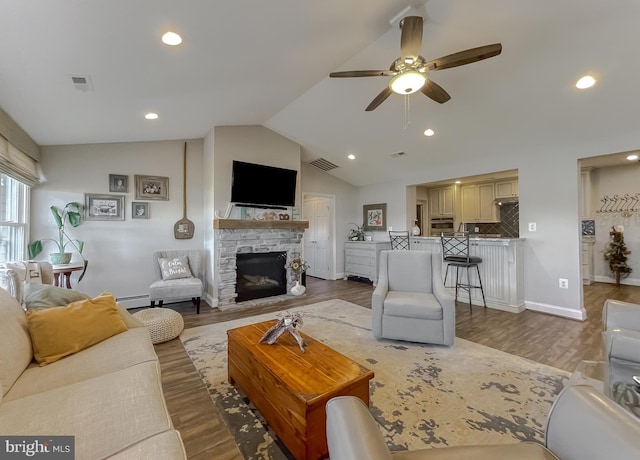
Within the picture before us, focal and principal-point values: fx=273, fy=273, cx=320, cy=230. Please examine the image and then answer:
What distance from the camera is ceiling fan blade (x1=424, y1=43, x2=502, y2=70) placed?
6.17 feet

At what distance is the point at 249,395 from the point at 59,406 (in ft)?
3.29

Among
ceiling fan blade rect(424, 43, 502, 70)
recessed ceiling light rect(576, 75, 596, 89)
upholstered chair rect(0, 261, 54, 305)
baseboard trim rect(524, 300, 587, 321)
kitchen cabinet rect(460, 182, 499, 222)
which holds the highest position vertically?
recessed ceiling light rect(576, 75, 596, 89)

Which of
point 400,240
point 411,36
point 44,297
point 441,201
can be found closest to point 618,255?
point 441,201

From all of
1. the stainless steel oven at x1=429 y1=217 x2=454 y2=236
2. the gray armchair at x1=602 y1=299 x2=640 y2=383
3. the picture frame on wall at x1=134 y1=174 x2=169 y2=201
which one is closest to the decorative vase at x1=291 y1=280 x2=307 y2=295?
the picture frame on wall at x1=134 y1=174 x2=169 y2=201

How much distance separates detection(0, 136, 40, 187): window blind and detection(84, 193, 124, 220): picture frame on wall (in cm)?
56

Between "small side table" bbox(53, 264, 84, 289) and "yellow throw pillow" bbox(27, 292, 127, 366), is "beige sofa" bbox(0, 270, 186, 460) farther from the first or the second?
"small side table" bbox(53, 264, 84, 289)

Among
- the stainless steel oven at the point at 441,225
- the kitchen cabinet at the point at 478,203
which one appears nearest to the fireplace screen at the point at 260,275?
the stainless steel oven at the point at 441,225

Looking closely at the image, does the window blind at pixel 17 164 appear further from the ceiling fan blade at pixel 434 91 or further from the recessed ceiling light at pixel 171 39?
the ceiling fan blade at pixel 434 91

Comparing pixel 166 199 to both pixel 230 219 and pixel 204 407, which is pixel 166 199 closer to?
pixel 230 219

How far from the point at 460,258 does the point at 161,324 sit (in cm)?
400

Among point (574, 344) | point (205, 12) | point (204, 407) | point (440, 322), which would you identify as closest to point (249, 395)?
point (204, 407)

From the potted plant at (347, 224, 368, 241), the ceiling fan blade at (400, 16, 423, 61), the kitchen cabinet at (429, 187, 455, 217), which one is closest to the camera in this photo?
the ceiling fan blade at (400, 16, 423, 61)

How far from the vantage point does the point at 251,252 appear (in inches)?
179

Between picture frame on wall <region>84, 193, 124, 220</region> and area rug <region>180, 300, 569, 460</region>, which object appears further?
picture frame on wall <region>84, 193, 124, 220</region>
